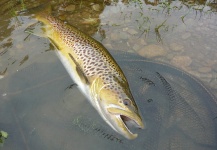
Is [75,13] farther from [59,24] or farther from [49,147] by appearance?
[49,147]

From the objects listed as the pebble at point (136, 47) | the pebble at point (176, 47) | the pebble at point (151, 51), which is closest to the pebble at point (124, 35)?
the pebble at point (136, 47)

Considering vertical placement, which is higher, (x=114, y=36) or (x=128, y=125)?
(x=114, y=36)

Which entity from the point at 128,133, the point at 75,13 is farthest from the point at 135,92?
the point at 75,13

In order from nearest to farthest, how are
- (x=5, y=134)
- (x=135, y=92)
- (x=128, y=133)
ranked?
(x=128, y=133) → (x=5, y=134) → (x=135, y=92)

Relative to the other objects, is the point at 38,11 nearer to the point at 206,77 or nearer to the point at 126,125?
the point at 126,125

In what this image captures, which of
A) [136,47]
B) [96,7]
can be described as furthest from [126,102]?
[96,7]

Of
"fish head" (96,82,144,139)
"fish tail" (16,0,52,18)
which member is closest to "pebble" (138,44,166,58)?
"fish head" (96,82,144,139)
